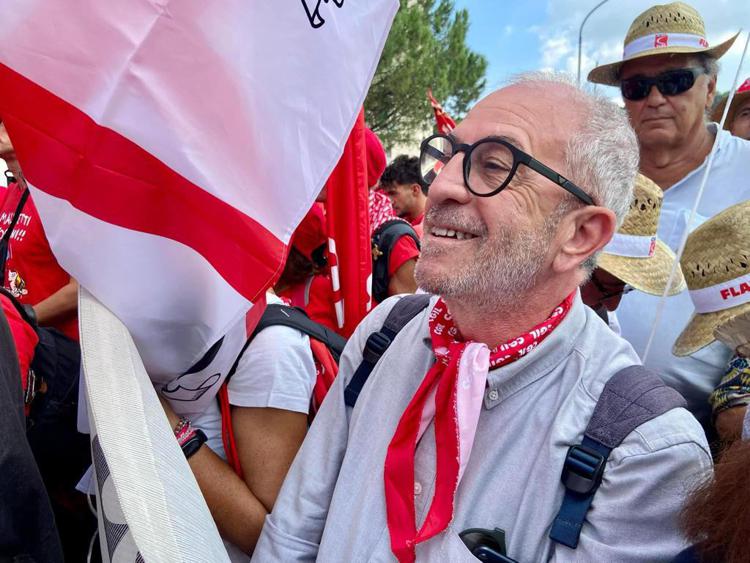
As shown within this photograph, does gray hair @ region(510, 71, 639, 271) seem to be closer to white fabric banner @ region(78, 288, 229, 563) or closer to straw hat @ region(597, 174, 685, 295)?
straw hat @ region(597, 174, 685, 295)

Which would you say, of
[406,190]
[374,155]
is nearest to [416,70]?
[406,190]

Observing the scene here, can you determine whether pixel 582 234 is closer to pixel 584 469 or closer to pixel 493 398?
pixel 493 398

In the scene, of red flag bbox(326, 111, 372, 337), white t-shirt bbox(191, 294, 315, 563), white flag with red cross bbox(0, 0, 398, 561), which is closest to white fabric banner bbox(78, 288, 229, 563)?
white flag with red cross bbox(0, 0, 398, 561)


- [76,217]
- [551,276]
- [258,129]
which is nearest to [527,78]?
[551,276]

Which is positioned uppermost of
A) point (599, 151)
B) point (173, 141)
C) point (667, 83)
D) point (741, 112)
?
point (741, 112)

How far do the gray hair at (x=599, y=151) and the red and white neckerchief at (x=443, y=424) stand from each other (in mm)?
260

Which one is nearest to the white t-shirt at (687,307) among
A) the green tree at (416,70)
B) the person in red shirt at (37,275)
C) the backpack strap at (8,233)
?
the person in red shirt at (37,275)

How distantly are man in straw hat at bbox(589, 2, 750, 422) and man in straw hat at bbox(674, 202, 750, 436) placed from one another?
0.48 meters

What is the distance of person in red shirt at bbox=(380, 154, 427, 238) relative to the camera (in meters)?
4.90

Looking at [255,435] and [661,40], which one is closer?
[255,435]

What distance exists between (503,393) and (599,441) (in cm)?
22

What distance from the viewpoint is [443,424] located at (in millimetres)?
1233

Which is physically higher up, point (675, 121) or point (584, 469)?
point (675, 121)

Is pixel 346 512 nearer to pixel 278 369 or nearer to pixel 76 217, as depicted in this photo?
pixel 278 369
